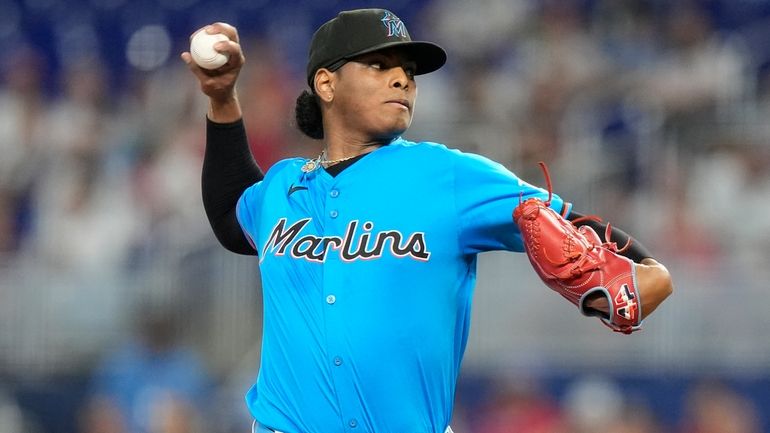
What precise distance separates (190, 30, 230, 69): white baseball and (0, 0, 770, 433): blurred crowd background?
Answer: 3912mm

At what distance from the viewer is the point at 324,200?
3.30 m

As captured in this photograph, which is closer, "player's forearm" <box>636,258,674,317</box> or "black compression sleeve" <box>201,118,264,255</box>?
"player's forearm" <box>636,258,674,317</box>

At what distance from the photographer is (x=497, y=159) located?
7660mm

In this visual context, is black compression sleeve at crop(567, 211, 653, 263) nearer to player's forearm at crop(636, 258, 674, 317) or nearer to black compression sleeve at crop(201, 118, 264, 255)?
player's forearm at crop(636, 258, 674, 317)

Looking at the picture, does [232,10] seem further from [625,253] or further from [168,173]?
[625,253]

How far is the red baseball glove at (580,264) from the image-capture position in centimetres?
279

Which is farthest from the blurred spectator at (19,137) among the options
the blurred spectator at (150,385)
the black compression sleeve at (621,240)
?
the black compression sleeve at (621,240)

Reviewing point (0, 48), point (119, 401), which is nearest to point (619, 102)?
point (119, 401)

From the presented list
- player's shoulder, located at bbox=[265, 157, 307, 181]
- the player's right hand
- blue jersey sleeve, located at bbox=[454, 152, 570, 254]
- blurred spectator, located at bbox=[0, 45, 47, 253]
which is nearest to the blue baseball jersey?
blue jersey sleeve, located at bbox=[454, 152, 570, 254]

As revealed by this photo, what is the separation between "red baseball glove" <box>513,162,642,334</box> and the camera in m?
2.79

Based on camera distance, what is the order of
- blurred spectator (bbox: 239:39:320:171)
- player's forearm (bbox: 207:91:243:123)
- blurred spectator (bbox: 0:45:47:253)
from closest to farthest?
player's forearm (bbox: 207:91:243:123)
blurred spectator (bbox: 239:39:320:171)
blurred spectator (bbox: 0:45:47:253)

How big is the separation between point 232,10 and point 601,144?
10.7 feet

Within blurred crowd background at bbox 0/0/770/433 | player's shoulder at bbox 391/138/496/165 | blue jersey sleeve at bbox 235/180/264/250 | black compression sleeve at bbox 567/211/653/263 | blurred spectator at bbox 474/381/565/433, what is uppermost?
player's shoulder at bbox 391/138/496/165

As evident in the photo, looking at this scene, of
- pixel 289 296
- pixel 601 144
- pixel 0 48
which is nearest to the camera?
pixel 289 296
